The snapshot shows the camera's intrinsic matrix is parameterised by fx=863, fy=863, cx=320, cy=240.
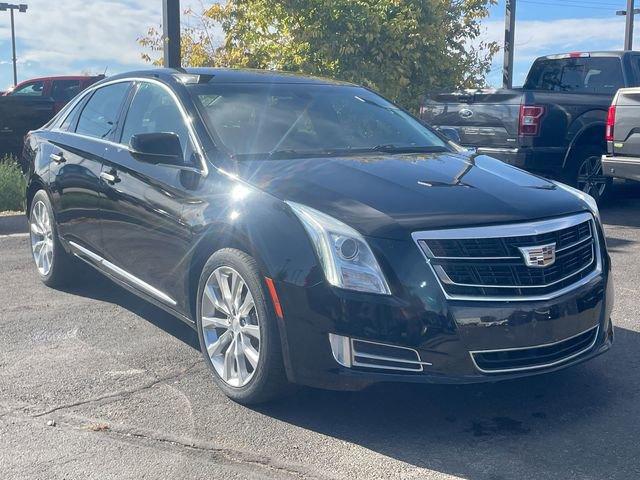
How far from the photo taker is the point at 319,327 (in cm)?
373

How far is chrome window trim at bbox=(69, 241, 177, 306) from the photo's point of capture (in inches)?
192

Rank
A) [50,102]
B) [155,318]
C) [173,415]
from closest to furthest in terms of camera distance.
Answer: [173,415] < [155,318] < [50,102]

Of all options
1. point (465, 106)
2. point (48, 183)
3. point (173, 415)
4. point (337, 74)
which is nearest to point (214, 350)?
point (173, 415)

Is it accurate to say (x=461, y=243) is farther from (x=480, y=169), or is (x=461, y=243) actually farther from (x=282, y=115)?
(x=282, y=115)

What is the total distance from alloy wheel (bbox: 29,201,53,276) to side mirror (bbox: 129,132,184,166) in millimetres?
1990

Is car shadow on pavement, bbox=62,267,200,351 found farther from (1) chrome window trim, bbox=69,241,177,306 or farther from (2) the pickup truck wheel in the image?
(2) the pickup truck wheel

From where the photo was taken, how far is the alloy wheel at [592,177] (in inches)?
414

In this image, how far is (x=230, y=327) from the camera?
426cm

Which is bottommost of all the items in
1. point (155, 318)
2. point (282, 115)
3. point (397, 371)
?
point (155, 318)

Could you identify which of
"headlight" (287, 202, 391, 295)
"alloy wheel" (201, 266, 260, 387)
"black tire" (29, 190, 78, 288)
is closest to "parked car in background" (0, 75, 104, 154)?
"black tire" (29, 190, 78, 288)

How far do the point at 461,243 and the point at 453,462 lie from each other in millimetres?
925

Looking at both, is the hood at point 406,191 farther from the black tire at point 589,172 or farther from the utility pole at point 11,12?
the utility pole at point 11,12

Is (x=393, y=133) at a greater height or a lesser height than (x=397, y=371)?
greater

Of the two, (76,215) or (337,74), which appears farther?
(337,74)
